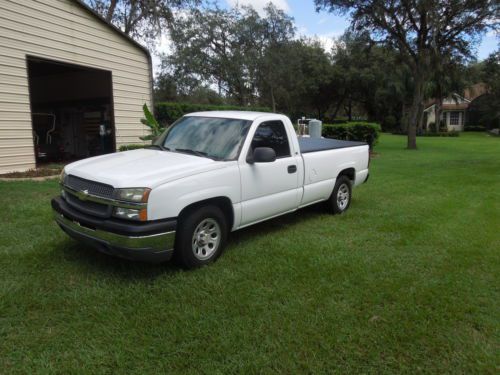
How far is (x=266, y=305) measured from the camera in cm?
360

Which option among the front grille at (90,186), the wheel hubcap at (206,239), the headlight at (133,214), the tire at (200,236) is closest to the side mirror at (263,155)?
the tire at (200,236)

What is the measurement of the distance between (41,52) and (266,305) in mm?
10137

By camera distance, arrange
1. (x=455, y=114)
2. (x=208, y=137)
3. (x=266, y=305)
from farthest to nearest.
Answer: (x=455, y=114) → (x=208, y=137) → (x=266, y=305)

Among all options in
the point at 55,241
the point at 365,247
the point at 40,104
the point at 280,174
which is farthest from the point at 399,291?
the point at 40,104

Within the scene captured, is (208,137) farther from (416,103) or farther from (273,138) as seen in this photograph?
(416,103)

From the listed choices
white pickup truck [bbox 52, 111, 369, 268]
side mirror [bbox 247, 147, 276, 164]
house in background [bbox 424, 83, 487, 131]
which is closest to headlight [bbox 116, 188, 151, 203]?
white pickup truck [bbox 52, 111, 369, 268]

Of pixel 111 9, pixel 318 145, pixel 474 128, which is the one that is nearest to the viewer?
pixel 318 145

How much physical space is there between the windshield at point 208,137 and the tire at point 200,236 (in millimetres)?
743

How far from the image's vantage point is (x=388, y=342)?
10.1 feet

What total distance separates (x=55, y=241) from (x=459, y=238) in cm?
558

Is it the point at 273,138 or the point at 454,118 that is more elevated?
the point at 454,118

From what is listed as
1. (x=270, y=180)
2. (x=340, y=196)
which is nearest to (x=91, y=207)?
(x=270, y=180)

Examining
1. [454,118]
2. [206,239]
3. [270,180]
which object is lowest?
[206,239]

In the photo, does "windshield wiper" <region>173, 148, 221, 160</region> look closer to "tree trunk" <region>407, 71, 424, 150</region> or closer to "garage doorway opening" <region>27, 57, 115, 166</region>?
"garage doorway opening" <region>27, 57, 115, 166</region>
